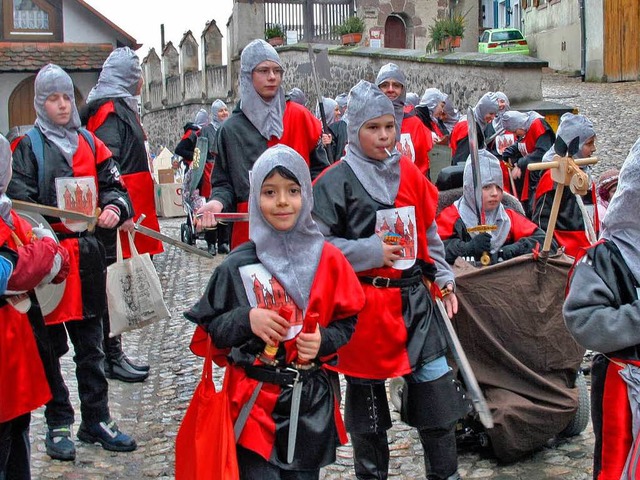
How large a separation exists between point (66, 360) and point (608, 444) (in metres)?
5.26

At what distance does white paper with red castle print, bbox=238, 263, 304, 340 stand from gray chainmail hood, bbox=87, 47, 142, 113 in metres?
3.40

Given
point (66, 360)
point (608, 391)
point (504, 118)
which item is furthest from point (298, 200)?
point (504, 118)

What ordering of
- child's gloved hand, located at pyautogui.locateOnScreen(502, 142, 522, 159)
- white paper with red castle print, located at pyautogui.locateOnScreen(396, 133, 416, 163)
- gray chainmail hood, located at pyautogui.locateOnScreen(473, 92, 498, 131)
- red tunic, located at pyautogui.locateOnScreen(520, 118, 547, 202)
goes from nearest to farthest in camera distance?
white paper with red castle print, located at pyautogui.locateOnScreen(396, 133, 416, 163)
red tunic, located at pyautogui.locateOnScreen(520, 118, 547, 202)
child's gloved hand, located at pyautogui.locateOnScreen(502, 142, 522, 159)
gray chainmail hood, located at pyautogui.locateOnScreen(473, 92, 498, 131)

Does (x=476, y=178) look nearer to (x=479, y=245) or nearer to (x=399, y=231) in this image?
(x=479, y=245)

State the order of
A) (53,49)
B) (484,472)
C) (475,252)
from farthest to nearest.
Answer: (53,49)
(475,252)
(484,472)

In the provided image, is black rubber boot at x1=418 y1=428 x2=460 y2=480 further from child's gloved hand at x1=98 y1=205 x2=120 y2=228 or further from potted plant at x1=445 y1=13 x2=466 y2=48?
potted plant at x1=445 y1=13 x2=466 y2=48

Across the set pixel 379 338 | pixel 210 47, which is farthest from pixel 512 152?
pixel 210 47

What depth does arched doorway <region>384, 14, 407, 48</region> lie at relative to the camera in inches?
1438

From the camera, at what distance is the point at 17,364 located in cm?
425

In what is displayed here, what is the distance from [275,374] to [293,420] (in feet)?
0.56

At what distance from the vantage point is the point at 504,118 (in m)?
11.4

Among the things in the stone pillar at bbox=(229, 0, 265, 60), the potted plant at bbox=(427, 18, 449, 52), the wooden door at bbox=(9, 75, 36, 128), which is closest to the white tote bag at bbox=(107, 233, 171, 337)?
the potted plant at bbox=(427, 18, 449, 52)

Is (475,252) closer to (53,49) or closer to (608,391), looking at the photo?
(608,391)

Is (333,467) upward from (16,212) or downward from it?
downward
